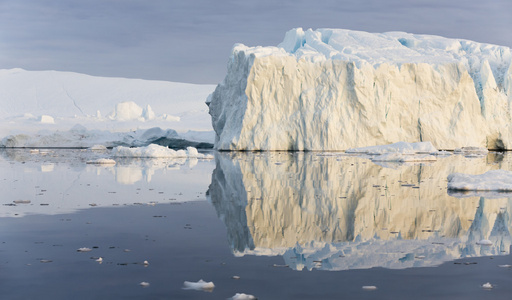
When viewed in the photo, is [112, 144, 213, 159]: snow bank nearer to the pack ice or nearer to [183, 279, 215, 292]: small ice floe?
the pack ice

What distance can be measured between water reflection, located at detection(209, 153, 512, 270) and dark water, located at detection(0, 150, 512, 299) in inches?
0.6

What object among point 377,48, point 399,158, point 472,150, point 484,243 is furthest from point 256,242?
point 377,48

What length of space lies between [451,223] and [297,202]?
2.30 meters

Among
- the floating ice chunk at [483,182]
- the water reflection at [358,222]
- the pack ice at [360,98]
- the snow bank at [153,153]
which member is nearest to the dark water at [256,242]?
the water reflection at [358,222]

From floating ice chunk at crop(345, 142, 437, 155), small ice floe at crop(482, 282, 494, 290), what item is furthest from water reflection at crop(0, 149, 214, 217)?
floating ice chunk at crop(345, 142, 437, 155)

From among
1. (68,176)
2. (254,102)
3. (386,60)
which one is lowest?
(68,176)

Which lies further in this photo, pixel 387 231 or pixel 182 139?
pixel 182 139

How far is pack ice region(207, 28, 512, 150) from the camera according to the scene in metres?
27.7

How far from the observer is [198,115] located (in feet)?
177

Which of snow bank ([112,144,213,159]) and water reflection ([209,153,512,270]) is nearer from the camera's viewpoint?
water reflection ([209,153,512,270])

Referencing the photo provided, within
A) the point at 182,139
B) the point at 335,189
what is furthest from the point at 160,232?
the point at 182,139

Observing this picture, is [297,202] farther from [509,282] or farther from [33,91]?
[33,91]

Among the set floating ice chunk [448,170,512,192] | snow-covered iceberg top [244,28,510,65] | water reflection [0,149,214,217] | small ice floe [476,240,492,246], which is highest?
snow-covered iceberg top [244,28,510,65]

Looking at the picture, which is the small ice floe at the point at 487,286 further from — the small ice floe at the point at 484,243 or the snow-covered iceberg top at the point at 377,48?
the snow-covered iceberg top at the point at 377,48
